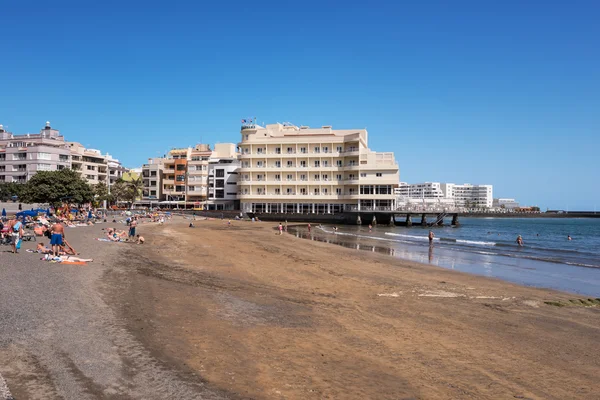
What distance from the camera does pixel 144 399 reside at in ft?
18.5

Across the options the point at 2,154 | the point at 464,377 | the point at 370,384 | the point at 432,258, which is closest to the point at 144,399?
the point at 370,384

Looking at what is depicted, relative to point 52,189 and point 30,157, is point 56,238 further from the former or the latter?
point 30,157

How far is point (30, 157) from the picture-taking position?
3450 inches

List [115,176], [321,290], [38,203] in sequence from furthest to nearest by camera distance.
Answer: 1. [115,176]
2. [38,203]
3. [321,290]

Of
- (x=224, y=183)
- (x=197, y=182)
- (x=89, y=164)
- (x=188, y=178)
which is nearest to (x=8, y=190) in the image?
(x=89, y=164)

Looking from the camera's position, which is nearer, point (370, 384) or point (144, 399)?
point (144, 399)

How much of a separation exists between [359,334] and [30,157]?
9881 cm

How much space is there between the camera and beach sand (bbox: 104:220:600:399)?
6.89 meters

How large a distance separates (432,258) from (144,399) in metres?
27.2

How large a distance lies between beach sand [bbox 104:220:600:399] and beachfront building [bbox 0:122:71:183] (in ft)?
280

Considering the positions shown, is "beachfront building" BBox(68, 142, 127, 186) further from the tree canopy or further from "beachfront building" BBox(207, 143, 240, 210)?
"beachfront building" BBox(207, 143, 240, 210)

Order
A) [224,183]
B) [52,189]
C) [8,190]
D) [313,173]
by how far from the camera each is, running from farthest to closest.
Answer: [224,183] → [313,173] → [8,190] → [52,189]

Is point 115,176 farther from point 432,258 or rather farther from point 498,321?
point 498,321

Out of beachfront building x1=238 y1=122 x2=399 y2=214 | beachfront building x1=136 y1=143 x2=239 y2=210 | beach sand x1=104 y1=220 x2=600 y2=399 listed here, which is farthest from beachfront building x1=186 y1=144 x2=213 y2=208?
beach sand x1=104 y1=220 x2=600 y2=399
